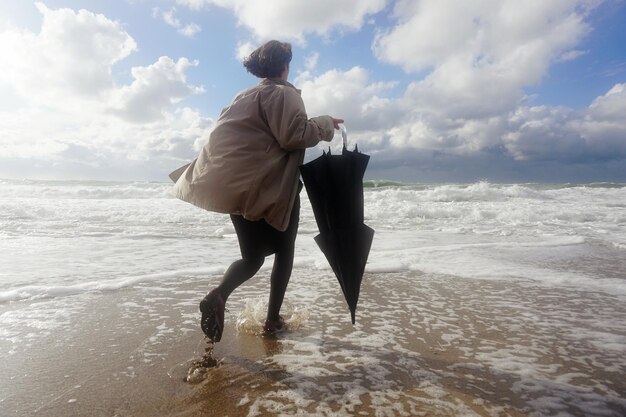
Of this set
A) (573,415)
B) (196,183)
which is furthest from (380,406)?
(196,183)

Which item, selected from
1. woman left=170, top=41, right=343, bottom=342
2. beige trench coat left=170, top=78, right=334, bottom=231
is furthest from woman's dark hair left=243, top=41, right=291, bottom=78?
beige trench coat left=170, top=78, right=334, bottom=231

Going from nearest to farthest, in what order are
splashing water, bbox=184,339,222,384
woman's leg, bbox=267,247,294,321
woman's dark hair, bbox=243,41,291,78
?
splashing water, bbox=184,339,222,384
woman's dark hair, bbox=243,41,291,78
woman's leg, bbox=267,247,294,321

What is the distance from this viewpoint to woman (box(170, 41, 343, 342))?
7.61 feet

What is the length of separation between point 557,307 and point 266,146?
9.25 ft

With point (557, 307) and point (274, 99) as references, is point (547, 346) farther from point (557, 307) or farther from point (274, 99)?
point (274, 99)

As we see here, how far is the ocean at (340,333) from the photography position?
6.48 ft

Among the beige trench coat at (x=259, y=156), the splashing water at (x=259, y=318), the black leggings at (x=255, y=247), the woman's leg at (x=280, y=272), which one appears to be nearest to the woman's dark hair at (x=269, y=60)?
the beige trench coat at (x=259, y=156)

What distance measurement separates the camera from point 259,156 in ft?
7.72

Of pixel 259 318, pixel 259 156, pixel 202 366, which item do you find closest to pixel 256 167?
pixel 259 156

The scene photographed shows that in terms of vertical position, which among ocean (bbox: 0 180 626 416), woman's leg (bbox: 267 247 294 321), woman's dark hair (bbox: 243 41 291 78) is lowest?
ocean (bbox: 0 180 626 416)

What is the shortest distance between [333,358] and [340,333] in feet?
1.42

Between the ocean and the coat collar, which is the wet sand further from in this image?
the coat collar

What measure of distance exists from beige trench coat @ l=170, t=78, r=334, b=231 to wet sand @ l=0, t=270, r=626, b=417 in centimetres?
89

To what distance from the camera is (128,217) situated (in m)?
12.5
